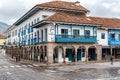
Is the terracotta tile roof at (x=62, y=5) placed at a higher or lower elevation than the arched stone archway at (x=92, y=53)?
higher

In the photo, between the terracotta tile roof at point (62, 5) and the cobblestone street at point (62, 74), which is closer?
the cobblestone street at point (62, 74)

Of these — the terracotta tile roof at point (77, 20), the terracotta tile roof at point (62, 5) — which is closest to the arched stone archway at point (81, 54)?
the terracotta tile roof at point (77, 20)

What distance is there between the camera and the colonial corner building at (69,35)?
47906mm

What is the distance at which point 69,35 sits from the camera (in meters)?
48.5

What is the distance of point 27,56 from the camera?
67125mm

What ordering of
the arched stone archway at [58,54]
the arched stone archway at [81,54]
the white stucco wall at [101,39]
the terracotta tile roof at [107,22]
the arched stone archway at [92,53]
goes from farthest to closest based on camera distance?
1. the terracotta tile roof at [107,22]
2. the white stucco wall at [101,39]
3. the arched stone archway at [92,53]
4. the arched stone archway at [81,54]
5. the arched stone archway at [58,54]

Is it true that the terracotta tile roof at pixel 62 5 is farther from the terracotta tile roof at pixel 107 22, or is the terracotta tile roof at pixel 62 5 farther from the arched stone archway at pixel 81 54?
the arched stone archway at pixel 81 54

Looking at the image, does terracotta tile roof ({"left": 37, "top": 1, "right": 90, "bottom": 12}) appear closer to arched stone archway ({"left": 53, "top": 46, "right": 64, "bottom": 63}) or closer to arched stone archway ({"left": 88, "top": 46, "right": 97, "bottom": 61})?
arched stone archway ({"left": 88, "top": 46, "right": 97, "bottom": 61})

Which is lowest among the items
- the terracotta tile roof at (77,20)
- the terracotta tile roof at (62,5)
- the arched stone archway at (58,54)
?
the arched stone archway at (58,54)

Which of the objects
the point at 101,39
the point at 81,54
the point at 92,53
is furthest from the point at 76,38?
the point at 101,39

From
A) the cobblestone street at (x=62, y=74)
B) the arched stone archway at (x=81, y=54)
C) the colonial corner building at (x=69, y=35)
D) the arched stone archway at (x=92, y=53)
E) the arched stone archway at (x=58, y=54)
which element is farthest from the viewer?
the arched stone archway at (x=92, y=53)

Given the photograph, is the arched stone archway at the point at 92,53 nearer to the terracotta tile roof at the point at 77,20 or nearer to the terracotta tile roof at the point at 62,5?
the terracotta tile roof at the point at 77,20

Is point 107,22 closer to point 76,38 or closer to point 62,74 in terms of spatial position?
point 76,38

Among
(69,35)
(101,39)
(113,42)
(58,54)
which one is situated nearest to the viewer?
(69,35)
